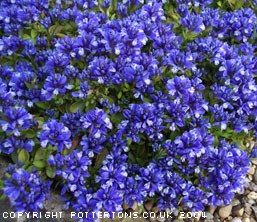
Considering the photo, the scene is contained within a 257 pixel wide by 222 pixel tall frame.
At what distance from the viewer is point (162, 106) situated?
12.0ft

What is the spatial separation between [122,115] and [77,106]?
56 centimetres

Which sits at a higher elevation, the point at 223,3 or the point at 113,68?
the point at 223,3

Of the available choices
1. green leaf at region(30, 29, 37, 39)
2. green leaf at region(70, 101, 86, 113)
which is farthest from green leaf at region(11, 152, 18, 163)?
green leaf at region(30, 29, 37, 39)

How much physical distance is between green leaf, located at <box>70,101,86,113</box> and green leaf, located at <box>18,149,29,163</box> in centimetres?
71

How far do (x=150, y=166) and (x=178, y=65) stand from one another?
50.9 inches

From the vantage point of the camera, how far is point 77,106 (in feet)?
12.2

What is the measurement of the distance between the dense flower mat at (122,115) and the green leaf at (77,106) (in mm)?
14

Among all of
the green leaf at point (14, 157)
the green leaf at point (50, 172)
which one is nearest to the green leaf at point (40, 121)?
the green leaf at point (14, 157)

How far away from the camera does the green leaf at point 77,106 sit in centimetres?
370

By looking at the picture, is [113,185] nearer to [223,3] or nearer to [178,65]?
[178,65]

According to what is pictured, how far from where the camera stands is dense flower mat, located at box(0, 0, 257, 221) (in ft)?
11.0

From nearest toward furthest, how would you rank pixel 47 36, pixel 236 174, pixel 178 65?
pixel 236 174
pixel 178 65
pixel 47 36

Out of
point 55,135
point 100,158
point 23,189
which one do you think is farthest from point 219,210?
point 23,189

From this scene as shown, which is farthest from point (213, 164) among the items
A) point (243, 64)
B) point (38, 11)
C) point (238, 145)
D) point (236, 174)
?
point (38, 11)
